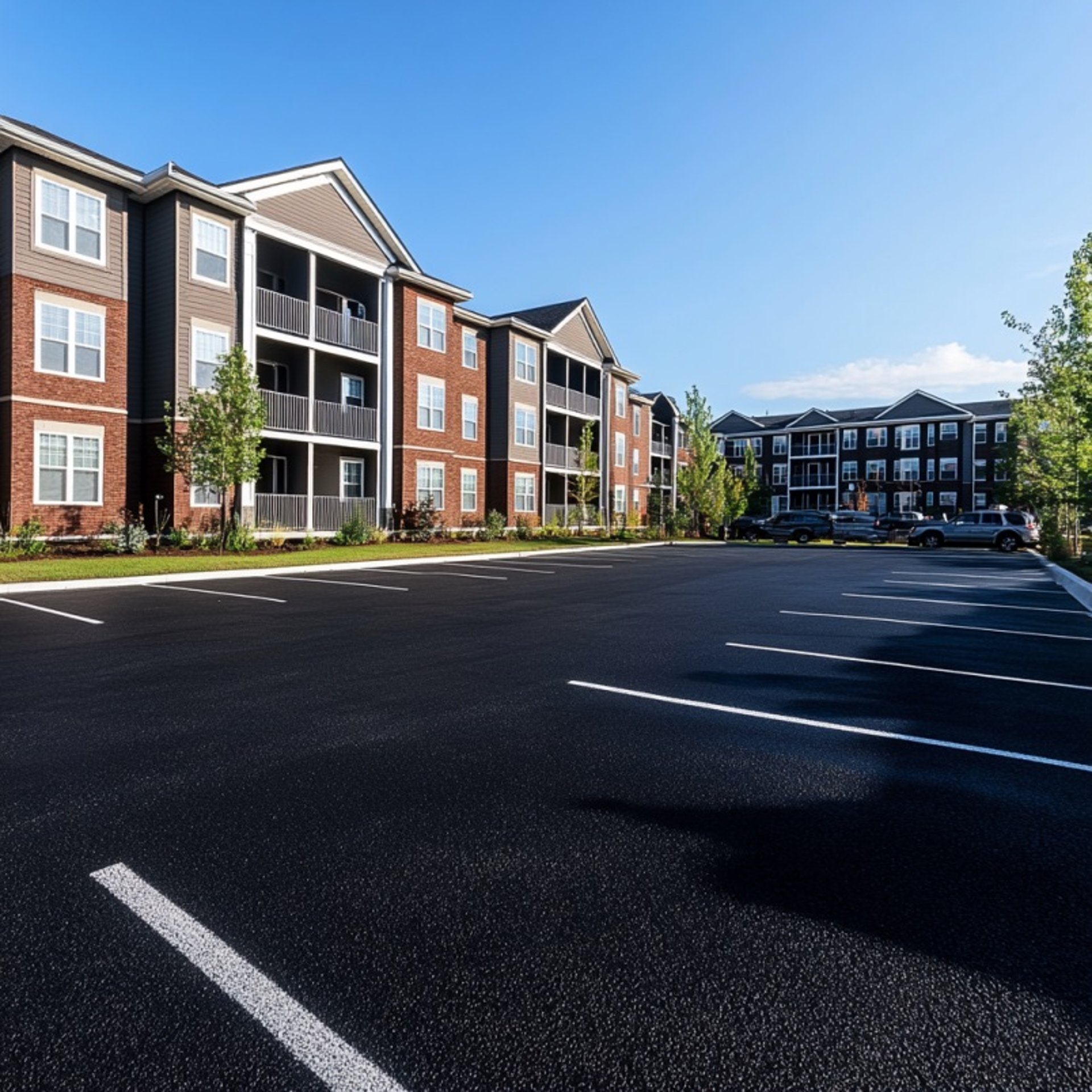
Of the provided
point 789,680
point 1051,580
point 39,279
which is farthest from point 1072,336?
point 39,279

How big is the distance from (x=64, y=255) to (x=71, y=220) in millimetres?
977

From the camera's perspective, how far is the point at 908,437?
7162 cm

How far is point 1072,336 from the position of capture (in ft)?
71.5

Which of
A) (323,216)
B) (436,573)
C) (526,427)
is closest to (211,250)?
(323,216)

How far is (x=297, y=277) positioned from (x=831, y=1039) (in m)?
26.4

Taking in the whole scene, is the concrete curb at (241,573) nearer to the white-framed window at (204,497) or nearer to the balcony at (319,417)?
the white-framed window at (204,497)

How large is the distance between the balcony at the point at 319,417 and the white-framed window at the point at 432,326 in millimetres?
3708

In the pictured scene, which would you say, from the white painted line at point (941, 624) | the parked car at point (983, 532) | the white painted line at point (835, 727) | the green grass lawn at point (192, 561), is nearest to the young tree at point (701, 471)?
the parked car at point (983, 532)

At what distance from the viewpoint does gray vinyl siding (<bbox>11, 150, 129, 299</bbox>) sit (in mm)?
17547

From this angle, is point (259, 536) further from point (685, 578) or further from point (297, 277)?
point (685, 578)

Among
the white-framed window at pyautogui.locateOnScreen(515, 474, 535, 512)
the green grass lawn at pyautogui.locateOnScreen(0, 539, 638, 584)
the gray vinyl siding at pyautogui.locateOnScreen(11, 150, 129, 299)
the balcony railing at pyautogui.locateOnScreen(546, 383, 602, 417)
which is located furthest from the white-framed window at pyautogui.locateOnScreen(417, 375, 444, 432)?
the gray vinyl siding at pyautogui.locateOnScreen(11, 150, 129, 299)

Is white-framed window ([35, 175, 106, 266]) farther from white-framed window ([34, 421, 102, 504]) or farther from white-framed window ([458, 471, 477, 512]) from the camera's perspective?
white-framed window ([458, 471, 477, 512])

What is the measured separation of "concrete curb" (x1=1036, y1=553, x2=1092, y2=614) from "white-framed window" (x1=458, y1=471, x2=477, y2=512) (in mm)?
21055

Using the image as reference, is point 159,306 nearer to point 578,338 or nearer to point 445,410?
point 445,410
